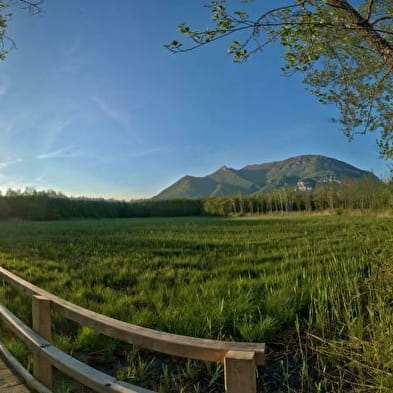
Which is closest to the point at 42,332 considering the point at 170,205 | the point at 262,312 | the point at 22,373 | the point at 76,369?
the point at 22,373

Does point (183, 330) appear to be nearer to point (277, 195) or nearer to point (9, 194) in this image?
point (9, 194)

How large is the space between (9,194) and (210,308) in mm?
75659

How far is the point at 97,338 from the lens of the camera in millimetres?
5113

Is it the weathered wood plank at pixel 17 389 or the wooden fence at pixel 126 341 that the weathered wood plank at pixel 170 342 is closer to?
the wooden fence at pixel 126 341

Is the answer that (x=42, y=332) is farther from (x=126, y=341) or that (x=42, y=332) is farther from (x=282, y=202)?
(x=282, y=202)

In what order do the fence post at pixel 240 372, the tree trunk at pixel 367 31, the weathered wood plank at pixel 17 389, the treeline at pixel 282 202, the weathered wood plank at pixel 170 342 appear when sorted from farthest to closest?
the treeline at pixel 282 202 → the tree trunk at pixel 367 31 → the weathered wood plank at pixel 17 389 → the weathered wood plank at pixel 170 342 → the fence post at pixel 240 372

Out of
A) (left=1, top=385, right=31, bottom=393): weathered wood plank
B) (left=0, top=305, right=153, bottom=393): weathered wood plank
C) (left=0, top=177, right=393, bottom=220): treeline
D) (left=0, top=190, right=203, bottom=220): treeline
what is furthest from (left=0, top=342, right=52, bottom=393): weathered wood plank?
(left=0, top=190, right=203, bottom=220): treeline

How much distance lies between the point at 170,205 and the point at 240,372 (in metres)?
94.6

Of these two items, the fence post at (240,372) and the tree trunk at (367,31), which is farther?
the tree trunk at (367,31)

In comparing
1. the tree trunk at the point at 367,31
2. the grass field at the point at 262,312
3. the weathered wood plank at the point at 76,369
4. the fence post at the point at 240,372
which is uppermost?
the tree trunk at the point at 367,31

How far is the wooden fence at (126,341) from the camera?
1.65 m

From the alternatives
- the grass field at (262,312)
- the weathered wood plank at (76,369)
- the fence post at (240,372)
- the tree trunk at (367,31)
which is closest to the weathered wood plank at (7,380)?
the weathered wood plank at (76,369)

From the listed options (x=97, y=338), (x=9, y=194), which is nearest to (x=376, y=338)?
(x=97, y=338)

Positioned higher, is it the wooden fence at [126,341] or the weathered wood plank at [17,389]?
the wooden fence at [126,341]
